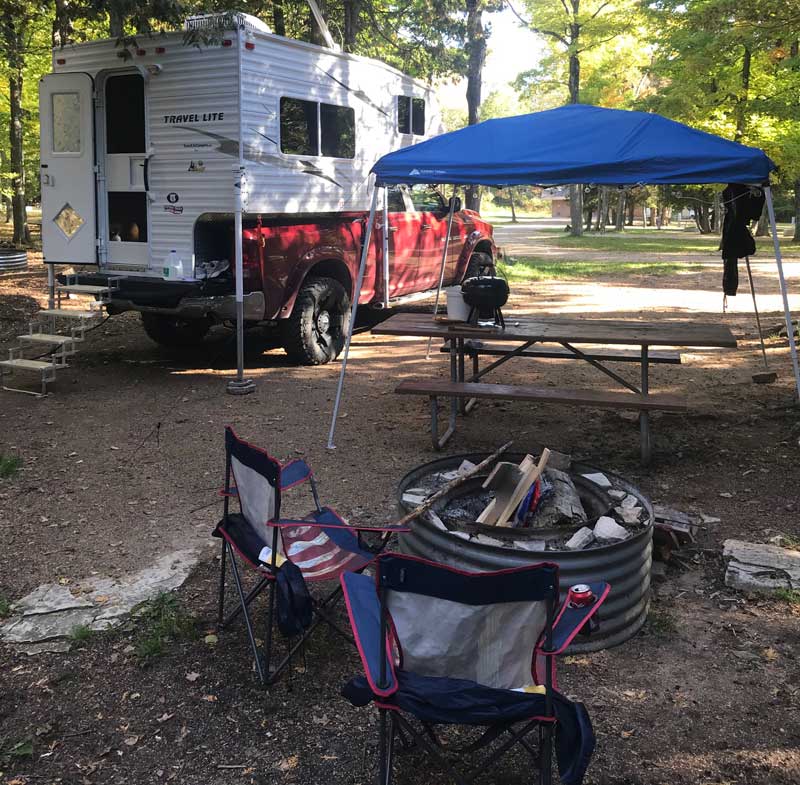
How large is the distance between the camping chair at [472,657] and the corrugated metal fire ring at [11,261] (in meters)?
13.5

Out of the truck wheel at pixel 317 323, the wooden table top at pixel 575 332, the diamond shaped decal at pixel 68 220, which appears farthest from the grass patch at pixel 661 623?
the diamond shaped decal at pixel 68 220

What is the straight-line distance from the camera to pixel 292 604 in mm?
2918

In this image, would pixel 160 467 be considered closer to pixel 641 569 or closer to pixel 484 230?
pixel 641 569

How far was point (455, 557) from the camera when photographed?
3516 millimetres

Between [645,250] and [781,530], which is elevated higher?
[645,250]

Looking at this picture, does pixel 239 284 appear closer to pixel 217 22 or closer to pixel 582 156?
pixel 217 22

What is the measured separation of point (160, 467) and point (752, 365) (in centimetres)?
576

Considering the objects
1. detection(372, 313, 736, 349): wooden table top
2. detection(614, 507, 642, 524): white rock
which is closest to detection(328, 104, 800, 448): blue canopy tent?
detection(372, 313, 736, 349): wooden table top

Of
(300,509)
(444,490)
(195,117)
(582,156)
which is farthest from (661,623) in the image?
(195,117)

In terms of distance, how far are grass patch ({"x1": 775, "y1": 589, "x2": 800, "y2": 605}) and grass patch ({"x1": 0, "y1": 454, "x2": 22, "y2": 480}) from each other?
4.50m

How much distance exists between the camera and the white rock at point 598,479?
429cm

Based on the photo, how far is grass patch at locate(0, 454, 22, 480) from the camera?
17.9ft

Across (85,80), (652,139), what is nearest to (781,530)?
(652,139)

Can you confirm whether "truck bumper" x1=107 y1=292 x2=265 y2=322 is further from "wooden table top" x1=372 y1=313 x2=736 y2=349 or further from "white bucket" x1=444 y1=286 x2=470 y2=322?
"white bucket" x1=444 y1=286 x2=470 y2=322
